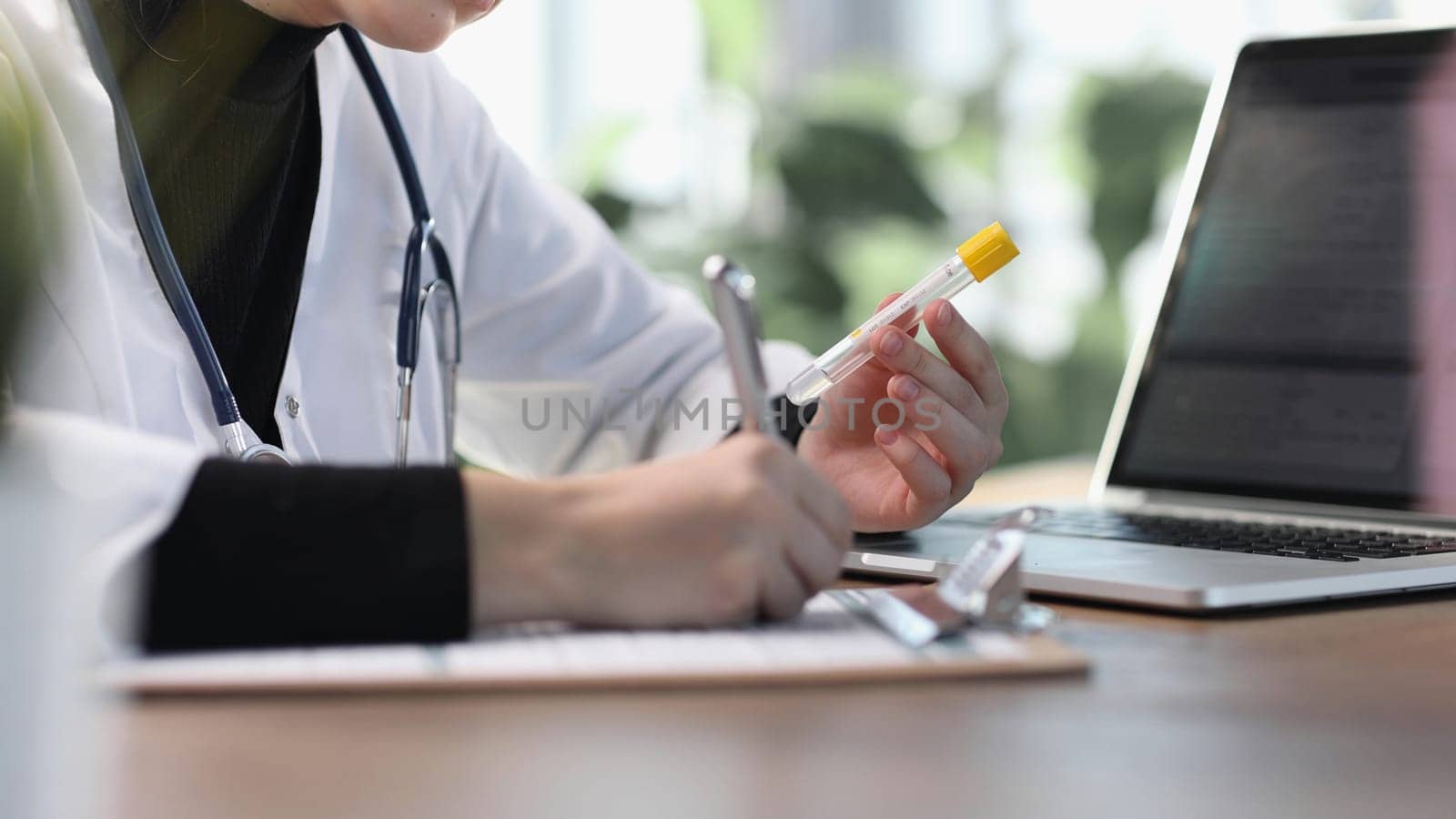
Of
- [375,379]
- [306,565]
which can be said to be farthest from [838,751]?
[375,379]

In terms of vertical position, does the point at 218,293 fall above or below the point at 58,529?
above

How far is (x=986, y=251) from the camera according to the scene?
81 centimetres

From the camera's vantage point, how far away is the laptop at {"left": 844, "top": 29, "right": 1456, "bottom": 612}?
999 mm

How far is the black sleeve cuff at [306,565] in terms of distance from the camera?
504mm

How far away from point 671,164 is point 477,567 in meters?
3.36

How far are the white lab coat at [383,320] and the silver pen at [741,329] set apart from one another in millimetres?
204

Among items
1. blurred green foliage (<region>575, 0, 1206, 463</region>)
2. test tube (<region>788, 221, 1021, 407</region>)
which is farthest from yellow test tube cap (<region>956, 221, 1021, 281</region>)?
blurred green foliage (<region>575, 0, 1206, 463</region>)

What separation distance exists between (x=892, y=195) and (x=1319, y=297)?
249cm

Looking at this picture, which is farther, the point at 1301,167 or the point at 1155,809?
the point at 1301,167

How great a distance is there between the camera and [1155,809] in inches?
14.0

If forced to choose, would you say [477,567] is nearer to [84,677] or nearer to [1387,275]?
[84,677]

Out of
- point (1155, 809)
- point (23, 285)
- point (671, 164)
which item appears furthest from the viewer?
point (671, 164)

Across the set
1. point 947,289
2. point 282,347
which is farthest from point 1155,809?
point 282,347

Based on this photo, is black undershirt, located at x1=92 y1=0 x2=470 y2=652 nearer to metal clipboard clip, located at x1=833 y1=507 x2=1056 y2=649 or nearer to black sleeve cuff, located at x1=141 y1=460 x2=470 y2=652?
black sleeve cuff, located at x1=141 y1=460 x2=470 y2=652
